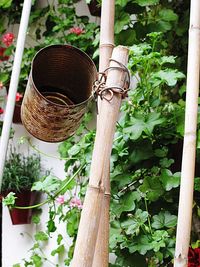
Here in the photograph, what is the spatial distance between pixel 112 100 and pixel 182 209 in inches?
8.5

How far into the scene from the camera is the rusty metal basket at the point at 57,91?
2.68ft

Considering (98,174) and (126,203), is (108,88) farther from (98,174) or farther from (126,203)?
(126,203)

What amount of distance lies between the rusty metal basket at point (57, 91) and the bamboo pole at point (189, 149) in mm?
183

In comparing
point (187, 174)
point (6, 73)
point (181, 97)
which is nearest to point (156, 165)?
point (181, 97)

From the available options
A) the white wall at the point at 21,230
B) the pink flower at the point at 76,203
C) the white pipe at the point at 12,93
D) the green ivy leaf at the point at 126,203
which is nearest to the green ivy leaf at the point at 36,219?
the white wall at the point at 21,230

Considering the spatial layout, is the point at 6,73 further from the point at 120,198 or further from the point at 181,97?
the point at 120,198

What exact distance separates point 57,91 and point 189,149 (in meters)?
0.31

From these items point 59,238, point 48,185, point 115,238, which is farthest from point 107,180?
point 59,238

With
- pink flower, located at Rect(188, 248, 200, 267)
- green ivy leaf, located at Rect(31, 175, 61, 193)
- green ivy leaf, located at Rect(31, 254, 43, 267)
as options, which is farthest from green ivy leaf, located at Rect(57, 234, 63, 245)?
pink flower, located at Rect(188, 248, 200, 267)

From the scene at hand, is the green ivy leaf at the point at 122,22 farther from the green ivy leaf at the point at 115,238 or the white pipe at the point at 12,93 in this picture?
the green ivy leaf at the point at 115,238

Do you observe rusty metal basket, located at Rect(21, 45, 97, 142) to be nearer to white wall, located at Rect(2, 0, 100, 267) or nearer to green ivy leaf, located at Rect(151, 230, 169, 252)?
green ivy leaf, located at Rect(151, 230, 169, 252)

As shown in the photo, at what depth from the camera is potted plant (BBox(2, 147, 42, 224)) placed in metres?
1.74

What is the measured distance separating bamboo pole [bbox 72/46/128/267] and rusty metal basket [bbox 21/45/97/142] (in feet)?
0.25

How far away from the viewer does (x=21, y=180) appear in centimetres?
178
